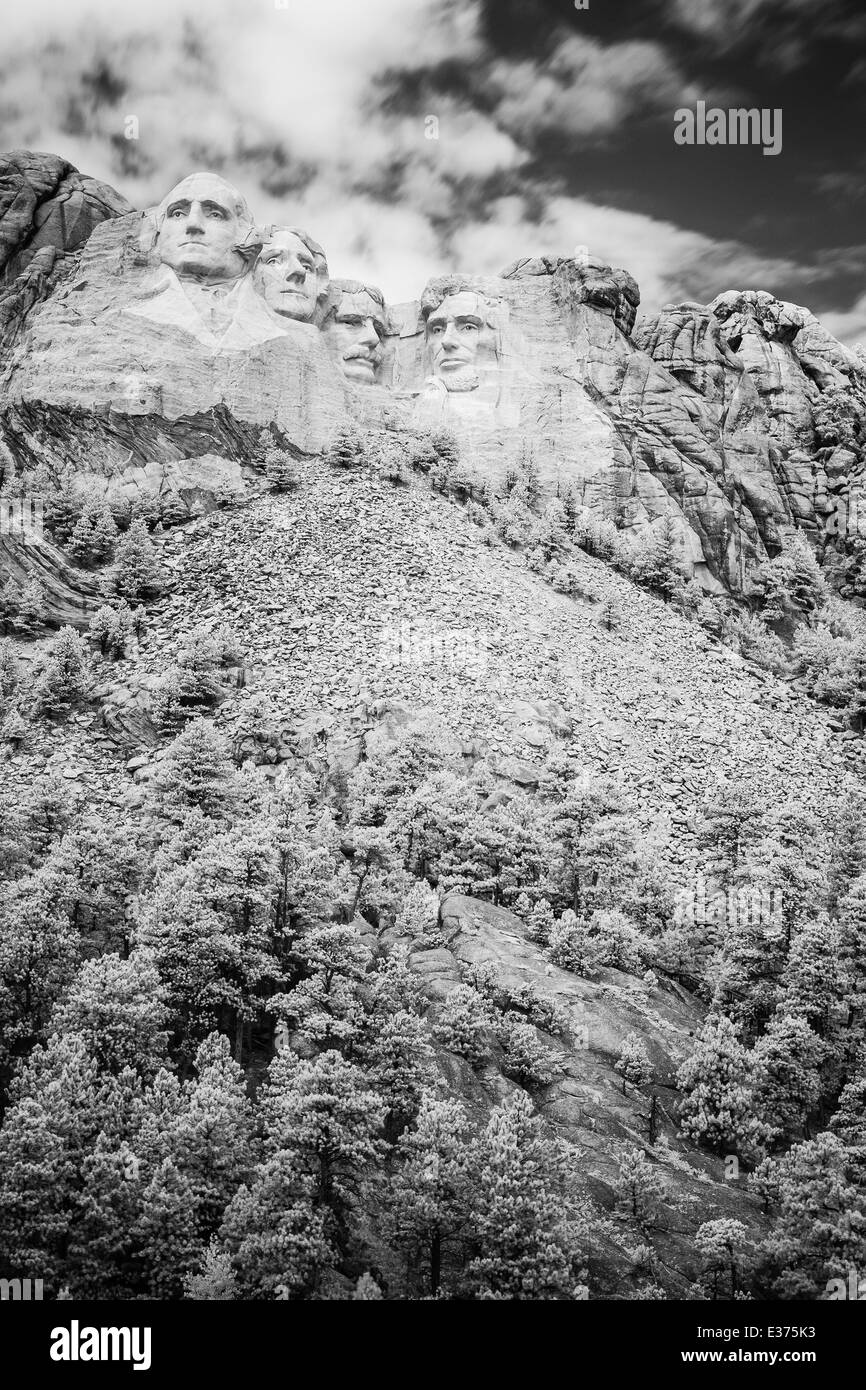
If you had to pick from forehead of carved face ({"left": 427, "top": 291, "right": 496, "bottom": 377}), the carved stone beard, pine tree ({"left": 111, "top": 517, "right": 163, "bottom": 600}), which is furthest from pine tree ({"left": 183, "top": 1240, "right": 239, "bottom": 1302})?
forehead of carved face ({"left": 427, "top": 291, "right": 496, "bottom": 377})

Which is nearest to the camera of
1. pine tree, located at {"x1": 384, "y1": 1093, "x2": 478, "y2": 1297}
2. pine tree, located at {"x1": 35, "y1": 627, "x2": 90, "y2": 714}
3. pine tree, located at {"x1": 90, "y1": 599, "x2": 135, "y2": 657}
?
pine tree, located at {"x1": 384, "y1": 1093, "x2": 478, "y2": 1297}

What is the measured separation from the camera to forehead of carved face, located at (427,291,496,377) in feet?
275

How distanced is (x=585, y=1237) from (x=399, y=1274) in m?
5.29

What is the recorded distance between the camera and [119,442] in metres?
68.2

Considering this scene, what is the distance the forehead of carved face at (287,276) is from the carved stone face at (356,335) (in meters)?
3.14

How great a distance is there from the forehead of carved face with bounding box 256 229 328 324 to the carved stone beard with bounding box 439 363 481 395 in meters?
13.3

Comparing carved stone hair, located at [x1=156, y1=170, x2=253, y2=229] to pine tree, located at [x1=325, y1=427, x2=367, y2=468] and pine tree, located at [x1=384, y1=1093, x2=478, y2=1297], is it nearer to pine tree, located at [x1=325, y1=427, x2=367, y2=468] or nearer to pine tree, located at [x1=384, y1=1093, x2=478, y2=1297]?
pine tree, located at [x1=325, y1=427, x2=367, y2=468]

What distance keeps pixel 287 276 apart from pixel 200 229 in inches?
310

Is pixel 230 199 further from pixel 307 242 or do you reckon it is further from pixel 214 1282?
pixel 214 1282

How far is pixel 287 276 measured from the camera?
79.3 meters

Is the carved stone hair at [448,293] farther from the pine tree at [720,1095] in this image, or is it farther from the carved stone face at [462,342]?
the pine tree at [720,1095]

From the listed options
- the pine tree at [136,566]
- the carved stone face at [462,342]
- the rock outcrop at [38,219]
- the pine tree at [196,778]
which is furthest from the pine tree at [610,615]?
the rock outcrop at [38,219]

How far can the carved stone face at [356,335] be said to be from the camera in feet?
271
